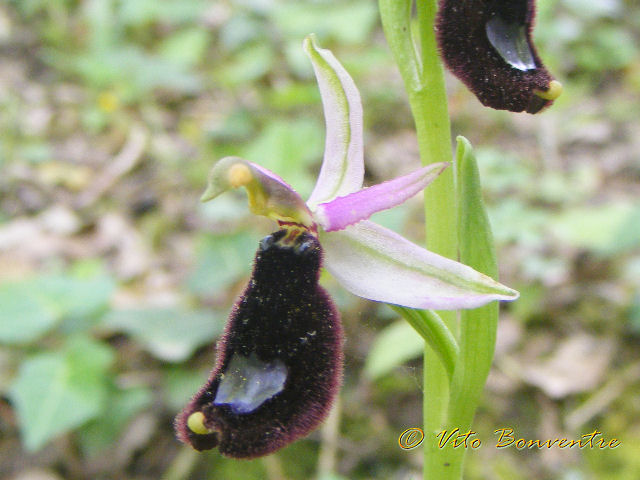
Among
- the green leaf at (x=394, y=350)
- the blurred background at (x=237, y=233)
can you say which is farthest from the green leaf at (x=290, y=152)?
the green leaf at (x=394, y=350)

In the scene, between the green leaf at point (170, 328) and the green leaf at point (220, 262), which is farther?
the green leaf at point (220, 262)

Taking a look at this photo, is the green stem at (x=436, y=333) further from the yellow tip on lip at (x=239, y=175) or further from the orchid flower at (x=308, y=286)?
the yellow tip on lip at (x=239, y=175)

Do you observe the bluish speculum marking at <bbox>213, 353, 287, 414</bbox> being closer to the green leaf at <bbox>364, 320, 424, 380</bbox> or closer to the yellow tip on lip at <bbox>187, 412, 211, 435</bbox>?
the yellow tip on lip at <bbox>187, 412, 211, 435</bbox>

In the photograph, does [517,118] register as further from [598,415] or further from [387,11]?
[387,11]

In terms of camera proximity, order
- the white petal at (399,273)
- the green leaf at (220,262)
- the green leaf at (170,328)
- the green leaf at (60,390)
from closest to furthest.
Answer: the white petal at (399,273) → the green leaf at (60,390) → the green leaf at (170,328) → the green leaf at (220,262)

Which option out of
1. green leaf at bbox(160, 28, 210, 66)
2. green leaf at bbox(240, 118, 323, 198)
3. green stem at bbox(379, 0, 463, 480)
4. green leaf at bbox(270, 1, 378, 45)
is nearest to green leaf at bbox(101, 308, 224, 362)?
green leaf at bbox(240, 118, 323, 198)

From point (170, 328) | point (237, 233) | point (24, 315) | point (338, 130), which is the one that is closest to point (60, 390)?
point (24, 315)

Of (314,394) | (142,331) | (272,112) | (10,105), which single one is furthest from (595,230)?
(10,105)

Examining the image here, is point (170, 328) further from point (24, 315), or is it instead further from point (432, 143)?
point (432, 143)
